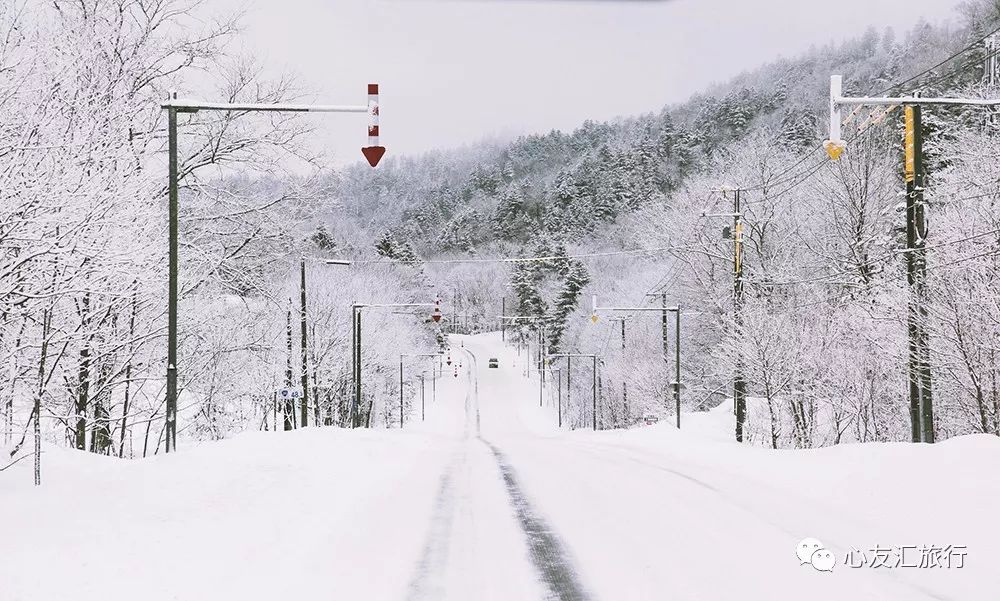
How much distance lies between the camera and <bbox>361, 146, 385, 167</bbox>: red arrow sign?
964 cm

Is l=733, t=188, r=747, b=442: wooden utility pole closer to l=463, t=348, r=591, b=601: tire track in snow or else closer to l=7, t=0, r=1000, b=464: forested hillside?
l=7, t=0, r=1000, b=464: forested hillside

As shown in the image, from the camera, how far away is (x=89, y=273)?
10.2 meters

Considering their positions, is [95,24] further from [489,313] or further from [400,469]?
[489,313]

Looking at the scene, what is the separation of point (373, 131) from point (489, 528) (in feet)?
17.9

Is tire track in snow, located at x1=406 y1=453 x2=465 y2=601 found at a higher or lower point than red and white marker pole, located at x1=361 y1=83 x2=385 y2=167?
lower

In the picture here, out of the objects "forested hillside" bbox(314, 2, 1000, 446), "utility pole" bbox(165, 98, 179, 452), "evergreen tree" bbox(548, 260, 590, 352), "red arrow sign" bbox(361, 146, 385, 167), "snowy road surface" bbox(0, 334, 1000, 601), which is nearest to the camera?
"snowy road surface" bbox(0, 334, 1000, 601)

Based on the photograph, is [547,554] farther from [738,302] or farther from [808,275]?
[808,275]

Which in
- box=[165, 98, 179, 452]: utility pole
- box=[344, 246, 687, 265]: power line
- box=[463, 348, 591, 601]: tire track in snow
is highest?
box=[344, 246, 687, 265]: power line

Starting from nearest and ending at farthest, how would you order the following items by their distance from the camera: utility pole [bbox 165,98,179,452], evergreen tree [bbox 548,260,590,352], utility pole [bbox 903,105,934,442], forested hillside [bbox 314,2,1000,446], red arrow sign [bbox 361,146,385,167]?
red arrow sign [bbox 361,146,385,167] < utility pole [bbox 165,98,179,452] < utility pole [bbox 903,105,934,442] < forested hillside [bbox 314,2,1000,446] < evergreen tree [bbox 548,260,590,352]

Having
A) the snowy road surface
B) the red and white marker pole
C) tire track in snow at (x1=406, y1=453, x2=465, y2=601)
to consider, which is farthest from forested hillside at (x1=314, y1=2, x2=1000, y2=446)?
tire track in snow at (x1=406, y1=453, x2=465, y2=601)

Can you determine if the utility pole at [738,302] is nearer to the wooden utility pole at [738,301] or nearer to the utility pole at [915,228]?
the wooden utility pole at [738,301]

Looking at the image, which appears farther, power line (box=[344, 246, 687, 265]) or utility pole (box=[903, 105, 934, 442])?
power line (box=[344, 246, 687, 265])

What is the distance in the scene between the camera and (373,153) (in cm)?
970

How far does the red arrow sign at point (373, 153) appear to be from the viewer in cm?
964
